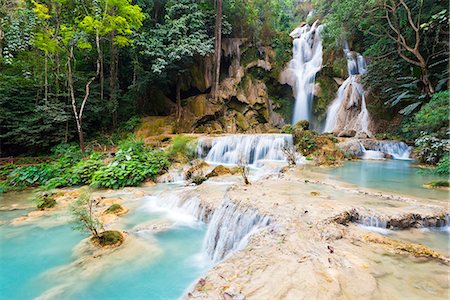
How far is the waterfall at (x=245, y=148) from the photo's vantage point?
10.9 metres

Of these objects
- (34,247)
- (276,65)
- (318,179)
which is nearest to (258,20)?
(276,65)

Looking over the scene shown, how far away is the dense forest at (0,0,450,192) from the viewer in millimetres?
10117

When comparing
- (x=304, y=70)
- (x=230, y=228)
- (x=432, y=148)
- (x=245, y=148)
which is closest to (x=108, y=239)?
(x=230, y=228)

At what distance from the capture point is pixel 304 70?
59.9 feet

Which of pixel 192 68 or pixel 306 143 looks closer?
pixel 306 143

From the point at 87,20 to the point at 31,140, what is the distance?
5.93 metres

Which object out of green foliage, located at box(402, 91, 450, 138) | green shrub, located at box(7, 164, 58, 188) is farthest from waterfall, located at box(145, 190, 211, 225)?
green foliage, located at box(402, 91, 450, 138)

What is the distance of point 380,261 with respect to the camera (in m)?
2.65

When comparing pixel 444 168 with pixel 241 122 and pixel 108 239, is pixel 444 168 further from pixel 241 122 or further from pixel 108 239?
pixel 241 122

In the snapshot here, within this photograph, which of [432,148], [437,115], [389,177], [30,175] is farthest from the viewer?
[30,175]

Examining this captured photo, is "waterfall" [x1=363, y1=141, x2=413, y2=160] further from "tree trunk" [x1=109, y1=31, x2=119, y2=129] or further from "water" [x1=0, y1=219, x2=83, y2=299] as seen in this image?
"tree trunk" [x1=109, y1=31, x2=119, y2=129]

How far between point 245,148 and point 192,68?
8.39 m

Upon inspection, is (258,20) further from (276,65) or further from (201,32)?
(201,32)

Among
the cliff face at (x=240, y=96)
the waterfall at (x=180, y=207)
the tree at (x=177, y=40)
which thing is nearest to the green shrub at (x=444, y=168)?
the waterfall at (x=180, y=207)
